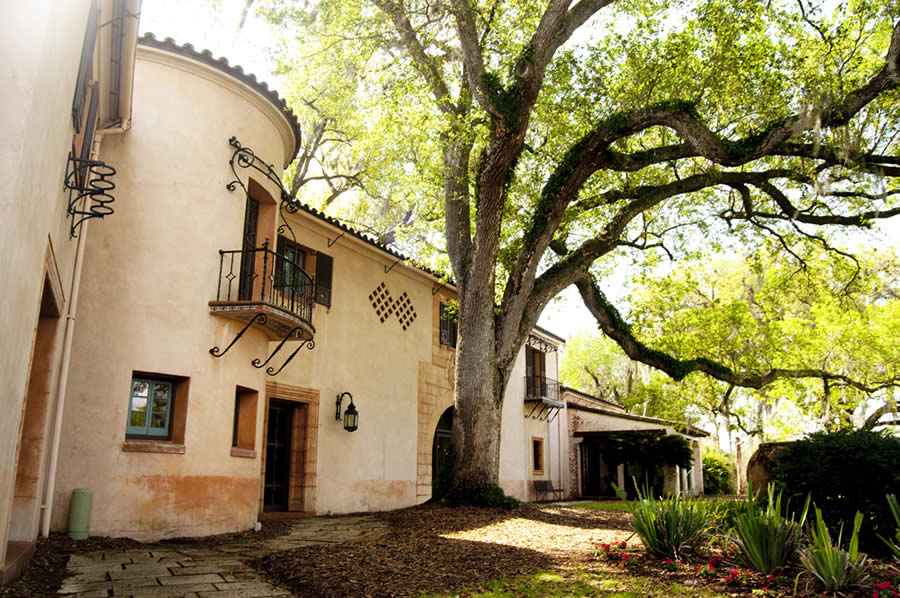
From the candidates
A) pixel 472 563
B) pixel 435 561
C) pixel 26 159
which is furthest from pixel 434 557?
pixel 26 159

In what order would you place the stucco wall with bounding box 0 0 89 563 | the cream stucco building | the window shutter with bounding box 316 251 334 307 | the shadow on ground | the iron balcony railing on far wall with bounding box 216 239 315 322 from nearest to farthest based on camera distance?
the stucco wall with bounding box 0 0 89 563, the cream stucco building, the shadow on ground, the iron balcony railing on far wall with bounding box 216 239 315 322, the window shutter with bounding box 316 251 334 307

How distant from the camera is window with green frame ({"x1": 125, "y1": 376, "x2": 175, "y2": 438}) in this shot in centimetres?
819

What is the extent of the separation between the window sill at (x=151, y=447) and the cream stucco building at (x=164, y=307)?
2 centimetres

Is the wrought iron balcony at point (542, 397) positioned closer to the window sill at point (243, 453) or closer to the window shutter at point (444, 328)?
the window shutter at point (444, 328)

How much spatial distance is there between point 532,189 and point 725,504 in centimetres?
725

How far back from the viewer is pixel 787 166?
13.0 m

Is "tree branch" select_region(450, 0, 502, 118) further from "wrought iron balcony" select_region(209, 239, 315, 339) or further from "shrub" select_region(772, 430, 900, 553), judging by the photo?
"shrub" select_region(772, 430, 900, 553)

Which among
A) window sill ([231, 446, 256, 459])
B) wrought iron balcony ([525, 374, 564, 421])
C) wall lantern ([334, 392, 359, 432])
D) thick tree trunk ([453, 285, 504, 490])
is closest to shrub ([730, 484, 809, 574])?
thick tree trunk ([453, 285, 504, 490])

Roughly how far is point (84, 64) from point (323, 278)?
731 cm

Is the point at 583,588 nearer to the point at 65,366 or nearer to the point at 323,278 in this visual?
the point at 65,366

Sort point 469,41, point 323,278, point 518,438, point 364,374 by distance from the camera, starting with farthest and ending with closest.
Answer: point 518,438, point 364,374, point 323,278, point 469,41

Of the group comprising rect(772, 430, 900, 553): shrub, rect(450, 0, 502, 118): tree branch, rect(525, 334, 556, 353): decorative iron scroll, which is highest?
rect(450, 0, 502, 118): tree branch

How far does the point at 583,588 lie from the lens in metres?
5.30

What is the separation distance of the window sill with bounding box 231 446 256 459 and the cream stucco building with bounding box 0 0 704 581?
0.07 metres
